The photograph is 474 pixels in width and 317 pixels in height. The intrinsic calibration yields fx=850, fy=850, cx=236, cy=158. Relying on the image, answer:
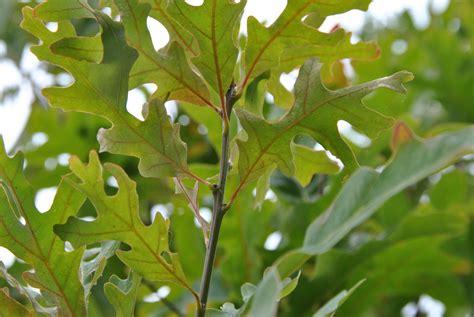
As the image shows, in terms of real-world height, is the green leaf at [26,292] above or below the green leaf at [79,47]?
below

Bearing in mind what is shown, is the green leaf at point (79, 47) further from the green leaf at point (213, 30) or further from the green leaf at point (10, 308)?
the green leaf at point (10, 308)

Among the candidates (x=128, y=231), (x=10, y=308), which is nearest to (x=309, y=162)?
(x=128, y=231)

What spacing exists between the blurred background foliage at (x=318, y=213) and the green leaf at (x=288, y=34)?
0.69 feet

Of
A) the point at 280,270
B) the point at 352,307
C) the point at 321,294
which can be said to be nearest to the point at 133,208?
the point at 280,270

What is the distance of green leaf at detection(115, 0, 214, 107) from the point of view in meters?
0.91

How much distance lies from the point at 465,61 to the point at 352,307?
4.02 ft

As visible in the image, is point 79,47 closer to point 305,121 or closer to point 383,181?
point 305,121

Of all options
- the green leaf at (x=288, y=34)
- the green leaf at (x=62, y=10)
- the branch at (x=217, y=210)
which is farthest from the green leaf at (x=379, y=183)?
A: the green leaf at (x=62, y=10)

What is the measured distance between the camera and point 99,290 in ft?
5.76

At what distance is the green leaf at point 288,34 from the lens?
3.05ft

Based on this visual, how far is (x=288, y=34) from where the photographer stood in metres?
0.94

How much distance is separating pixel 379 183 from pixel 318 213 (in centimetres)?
111

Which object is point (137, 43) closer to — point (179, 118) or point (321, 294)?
point (321, 294)

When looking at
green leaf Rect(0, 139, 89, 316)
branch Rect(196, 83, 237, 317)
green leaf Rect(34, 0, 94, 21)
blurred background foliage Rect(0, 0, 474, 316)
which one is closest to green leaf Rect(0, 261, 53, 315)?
green leaf Rect(0, 139, 89, 316)
